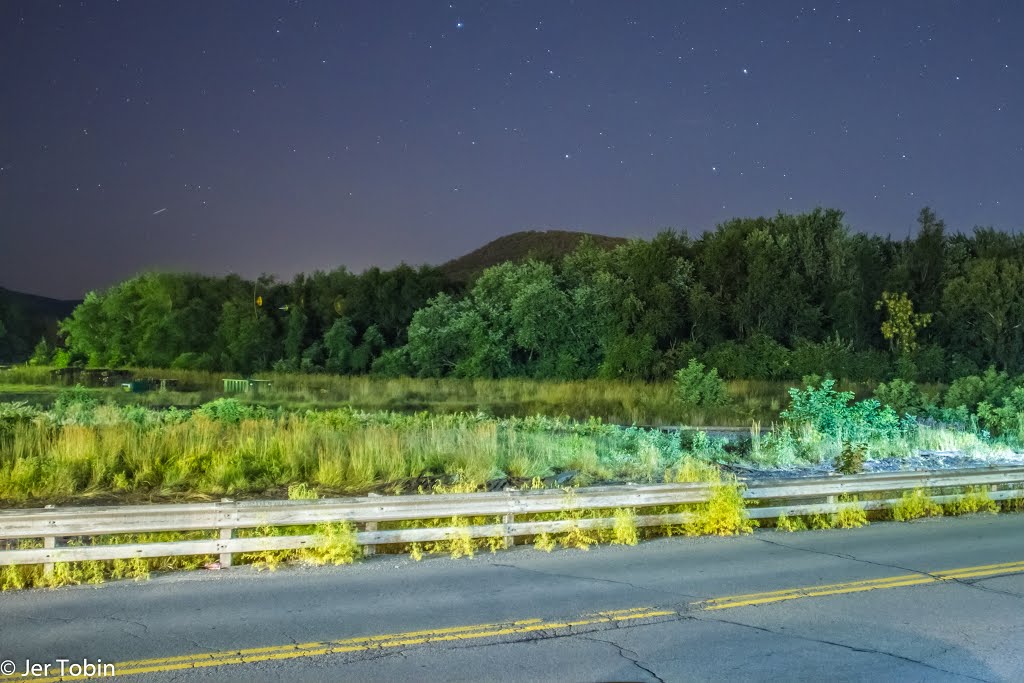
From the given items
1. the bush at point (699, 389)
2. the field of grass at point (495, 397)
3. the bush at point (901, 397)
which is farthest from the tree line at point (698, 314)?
the bush at point (901, 397)

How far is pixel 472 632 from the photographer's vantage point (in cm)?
764

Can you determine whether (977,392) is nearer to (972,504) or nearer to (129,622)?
(972,504)

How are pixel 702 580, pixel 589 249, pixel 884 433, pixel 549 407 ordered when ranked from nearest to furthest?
pixel 702 580 → pixel 884 433 → pixel 549 407 → pixel 589 249

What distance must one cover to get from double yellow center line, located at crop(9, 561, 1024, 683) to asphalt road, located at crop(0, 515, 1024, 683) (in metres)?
0.02

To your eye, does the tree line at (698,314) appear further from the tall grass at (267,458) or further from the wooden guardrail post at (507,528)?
the wooden guardrail post at (507,528)

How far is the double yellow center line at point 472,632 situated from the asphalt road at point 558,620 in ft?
0.08

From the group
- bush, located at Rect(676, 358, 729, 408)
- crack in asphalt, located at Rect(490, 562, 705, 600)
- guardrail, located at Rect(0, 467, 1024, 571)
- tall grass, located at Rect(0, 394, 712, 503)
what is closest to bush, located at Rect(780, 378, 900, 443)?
tall grass, located at Rect(0, 394, 712, 503)

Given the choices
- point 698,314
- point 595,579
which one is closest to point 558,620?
point 595,579

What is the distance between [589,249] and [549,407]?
85.9ft

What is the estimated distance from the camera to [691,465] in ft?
49.0

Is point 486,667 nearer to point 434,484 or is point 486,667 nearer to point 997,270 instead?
point 434,484

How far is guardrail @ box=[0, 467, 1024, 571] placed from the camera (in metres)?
9.22

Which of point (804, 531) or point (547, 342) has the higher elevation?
point (547, 342)

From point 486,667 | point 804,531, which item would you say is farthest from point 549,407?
point 486,667
